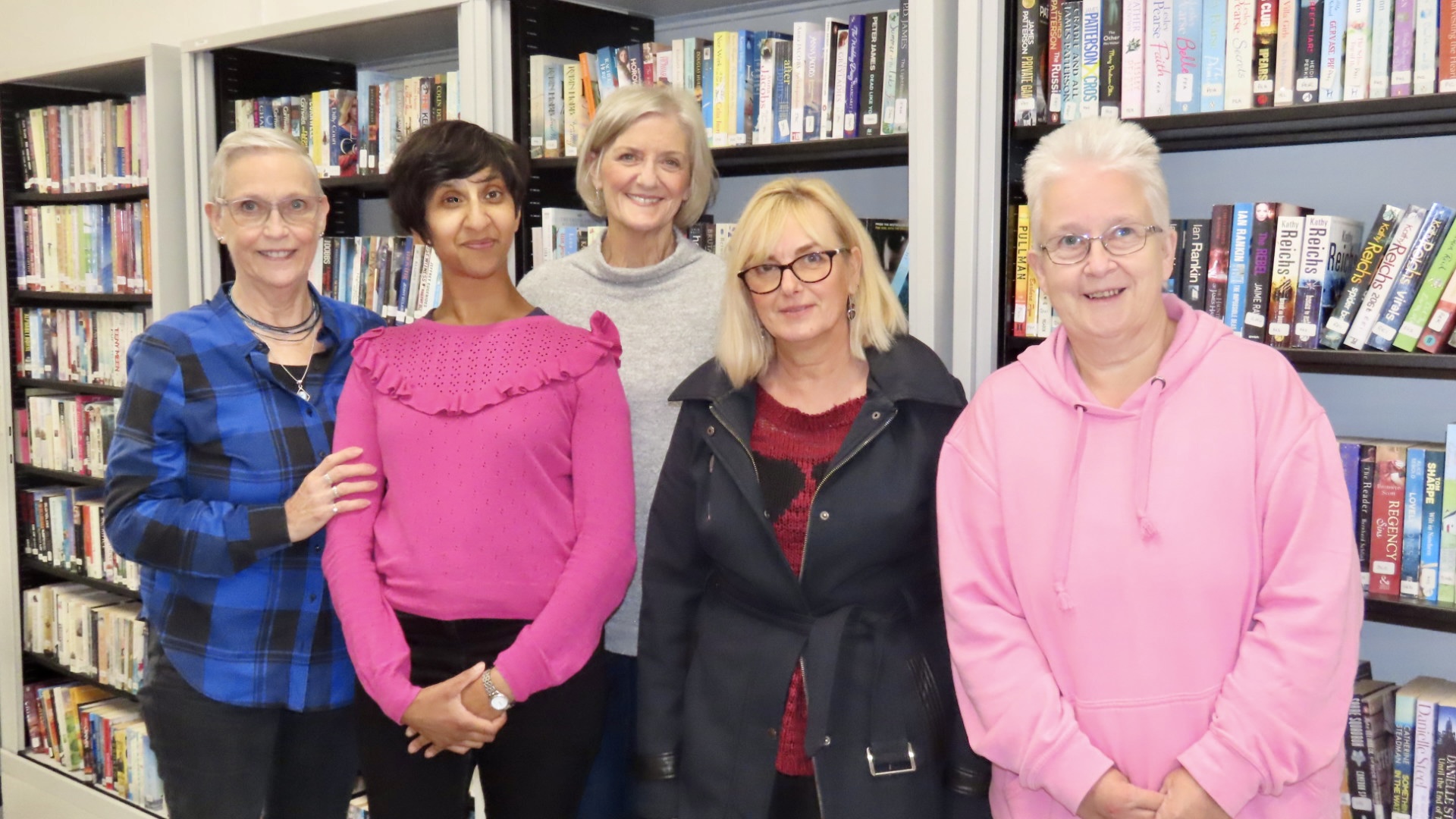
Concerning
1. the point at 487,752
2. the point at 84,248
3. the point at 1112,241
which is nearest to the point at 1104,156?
the point at 1112,241

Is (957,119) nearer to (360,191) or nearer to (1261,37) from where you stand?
(1261,37)

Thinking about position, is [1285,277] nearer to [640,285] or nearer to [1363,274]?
[1363,274]

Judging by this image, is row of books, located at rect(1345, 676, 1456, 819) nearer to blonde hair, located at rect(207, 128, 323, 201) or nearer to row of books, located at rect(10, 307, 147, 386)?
blonde hair, located at rect(207, 128, 323, 201)

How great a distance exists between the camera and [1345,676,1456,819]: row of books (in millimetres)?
1770

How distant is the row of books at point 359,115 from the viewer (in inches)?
112

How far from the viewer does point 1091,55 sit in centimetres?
191

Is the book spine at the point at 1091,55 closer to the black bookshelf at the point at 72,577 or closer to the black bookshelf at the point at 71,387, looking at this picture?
the black bookshelf at the point at 71,387

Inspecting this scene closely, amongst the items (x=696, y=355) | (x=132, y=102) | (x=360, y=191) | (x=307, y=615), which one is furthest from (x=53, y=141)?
(x=696, y=355)

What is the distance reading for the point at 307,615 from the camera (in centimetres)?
190

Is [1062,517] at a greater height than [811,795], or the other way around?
[1062,517]

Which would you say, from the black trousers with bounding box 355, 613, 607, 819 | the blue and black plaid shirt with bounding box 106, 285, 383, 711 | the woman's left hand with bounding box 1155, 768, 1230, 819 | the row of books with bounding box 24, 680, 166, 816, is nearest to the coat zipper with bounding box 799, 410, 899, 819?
the black trousers with bounding box 355, 613, 607, 819

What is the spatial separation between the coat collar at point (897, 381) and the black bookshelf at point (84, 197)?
234cm

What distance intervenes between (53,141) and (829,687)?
3337 mm

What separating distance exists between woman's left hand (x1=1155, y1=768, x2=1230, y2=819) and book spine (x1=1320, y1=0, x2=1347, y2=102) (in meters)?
1.06
